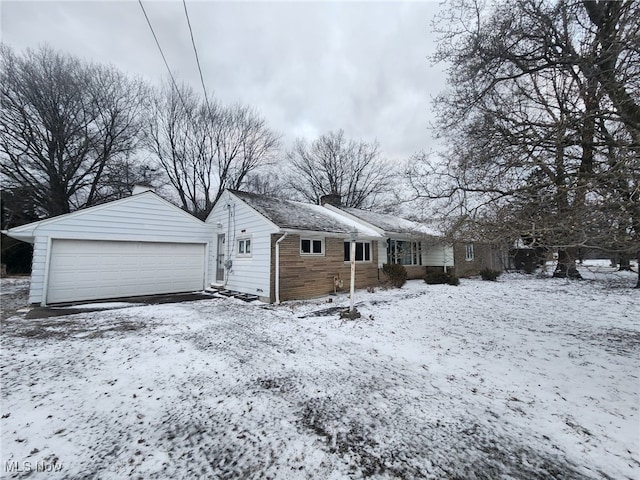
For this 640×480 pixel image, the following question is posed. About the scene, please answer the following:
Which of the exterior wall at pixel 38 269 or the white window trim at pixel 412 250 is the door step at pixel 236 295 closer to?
the exterior wall at pixel 38 269

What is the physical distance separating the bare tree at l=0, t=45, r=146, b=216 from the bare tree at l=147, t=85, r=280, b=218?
1828 mm

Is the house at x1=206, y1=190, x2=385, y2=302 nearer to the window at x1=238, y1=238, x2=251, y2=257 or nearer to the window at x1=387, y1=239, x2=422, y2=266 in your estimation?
the window at x1=238, y1=238, x2=251, y2=257

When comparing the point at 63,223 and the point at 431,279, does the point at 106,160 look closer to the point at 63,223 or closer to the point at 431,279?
the point at 63,223

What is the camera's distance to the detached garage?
8828 mm

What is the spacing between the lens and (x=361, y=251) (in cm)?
1312

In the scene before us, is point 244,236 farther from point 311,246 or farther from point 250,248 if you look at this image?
point 311,246

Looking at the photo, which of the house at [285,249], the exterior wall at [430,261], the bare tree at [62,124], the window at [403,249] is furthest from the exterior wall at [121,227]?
the exterior wall at [430,261]

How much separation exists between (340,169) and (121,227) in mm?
21974

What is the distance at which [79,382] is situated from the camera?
11.8 feet

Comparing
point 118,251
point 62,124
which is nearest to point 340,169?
point 62,124

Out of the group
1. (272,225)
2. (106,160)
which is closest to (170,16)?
(272,225)

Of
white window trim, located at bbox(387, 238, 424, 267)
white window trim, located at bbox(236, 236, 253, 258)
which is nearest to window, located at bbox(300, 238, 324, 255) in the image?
white window trim, located at bbox(236, 236, 253, 258)

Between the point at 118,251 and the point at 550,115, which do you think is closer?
the point at 550,115

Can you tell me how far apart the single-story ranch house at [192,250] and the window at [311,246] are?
42 millimetres
